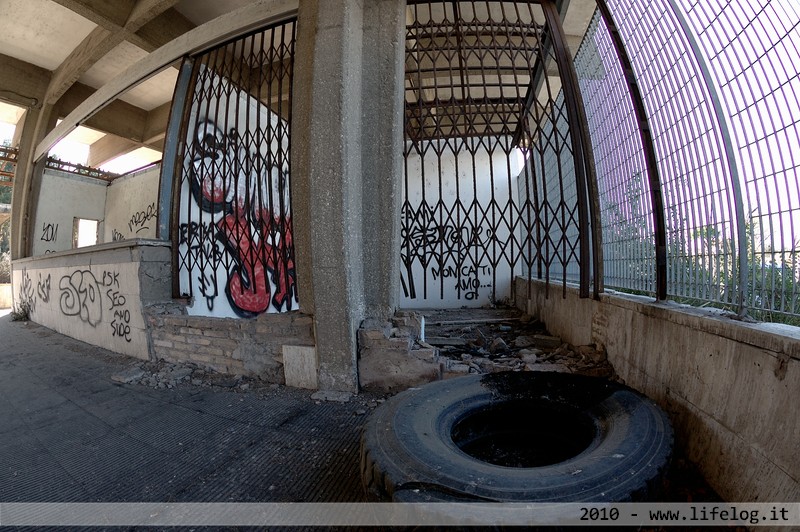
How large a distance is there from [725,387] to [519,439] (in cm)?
93

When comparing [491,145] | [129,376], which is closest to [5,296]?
[129,376]

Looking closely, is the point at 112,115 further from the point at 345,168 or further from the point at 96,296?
the point at 345,168

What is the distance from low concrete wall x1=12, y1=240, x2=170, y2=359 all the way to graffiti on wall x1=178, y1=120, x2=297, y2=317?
1.30 ft

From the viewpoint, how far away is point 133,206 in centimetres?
966

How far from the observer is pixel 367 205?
10.4 ft

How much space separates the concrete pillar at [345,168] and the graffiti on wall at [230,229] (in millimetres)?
677

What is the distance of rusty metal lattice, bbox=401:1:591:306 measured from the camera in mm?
3234

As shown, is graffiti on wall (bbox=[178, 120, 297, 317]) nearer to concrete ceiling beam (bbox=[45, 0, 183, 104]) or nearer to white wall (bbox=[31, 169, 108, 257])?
concrete ceiling beam (bbox=[45, 0, 183, 104])

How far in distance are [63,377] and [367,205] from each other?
3938 millimetres

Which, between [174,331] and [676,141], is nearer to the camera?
[676,141]

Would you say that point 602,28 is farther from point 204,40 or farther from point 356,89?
point 204,40

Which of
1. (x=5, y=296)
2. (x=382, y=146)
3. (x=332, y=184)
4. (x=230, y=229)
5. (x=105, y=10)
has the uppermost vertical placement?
(x=105, y=10)

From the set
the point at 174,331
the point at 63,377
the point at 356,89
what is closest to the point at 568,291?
the point at 356,89

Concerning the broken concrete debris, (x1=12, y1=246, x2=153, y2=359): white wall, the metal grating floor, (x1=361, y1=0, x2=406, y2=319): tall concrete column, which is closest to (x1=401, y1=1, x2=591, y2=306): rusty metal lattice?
(x1=361, y1=0, x2=406, y2=319): tall concrete column
